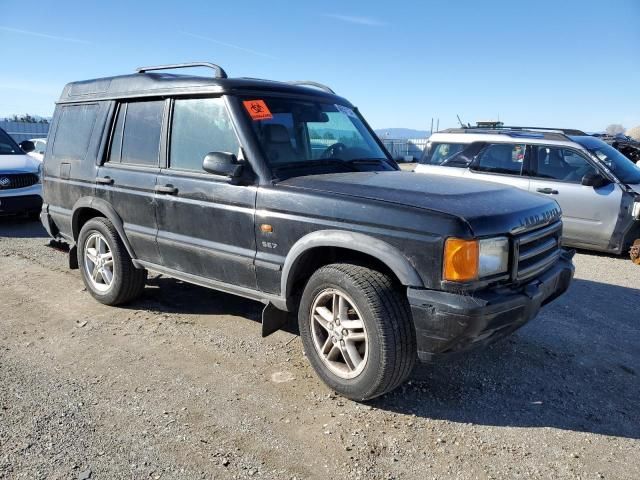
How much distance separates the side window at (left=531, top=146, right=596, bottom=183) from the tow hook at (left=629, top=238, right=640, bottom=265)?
1160 mm

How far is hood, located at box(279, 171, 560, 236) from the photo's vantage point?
286 cm

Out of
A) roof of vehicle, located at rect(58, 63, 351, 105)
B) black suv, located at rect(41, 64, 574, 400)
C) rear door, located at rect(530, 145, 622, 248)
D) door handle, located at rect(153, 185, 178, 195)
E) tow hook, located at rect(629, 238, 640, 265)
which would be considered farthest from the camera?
rear door, located at rect(530, 145, 622, 248)

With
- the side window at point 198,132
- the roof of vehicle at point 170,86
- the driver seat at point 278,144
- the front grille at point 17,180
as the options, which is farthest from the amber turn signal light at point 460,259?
the front grille at point 17,180

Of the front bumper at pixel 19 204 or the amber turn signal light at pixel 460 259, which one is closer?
the amber turn signal light at pixel 460 259

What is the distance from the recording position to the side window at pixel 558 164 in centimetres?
738

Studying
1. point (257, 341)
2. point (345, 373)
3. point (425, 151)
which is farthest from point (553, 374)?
point (425, 151)

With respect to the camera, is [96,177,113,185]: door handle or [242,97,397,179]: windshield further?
[96,177,113,185]: door handle

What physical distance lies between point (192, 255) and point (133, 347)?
0.88 meters

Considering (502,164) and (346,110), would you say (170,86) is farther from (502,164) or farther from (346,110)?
(502,164)

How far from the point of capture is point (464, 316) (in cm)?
267

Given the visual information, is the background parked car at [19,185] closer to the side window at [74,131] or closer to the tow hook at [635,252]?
the side window at [74,131]

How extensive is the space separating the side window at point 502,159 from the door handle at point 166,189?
5.61 metres

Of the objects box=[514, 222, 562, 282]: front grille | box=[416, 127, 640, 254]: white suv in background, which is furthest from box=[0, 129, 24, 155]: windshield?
box=[514, 222, 562, 282]: front grille

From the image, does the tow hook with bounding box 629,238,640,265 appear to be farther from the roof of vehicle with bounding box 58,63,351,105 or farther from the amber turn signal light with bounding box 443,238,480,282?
the amber turn signal light with bounding box 443,238,480,282
